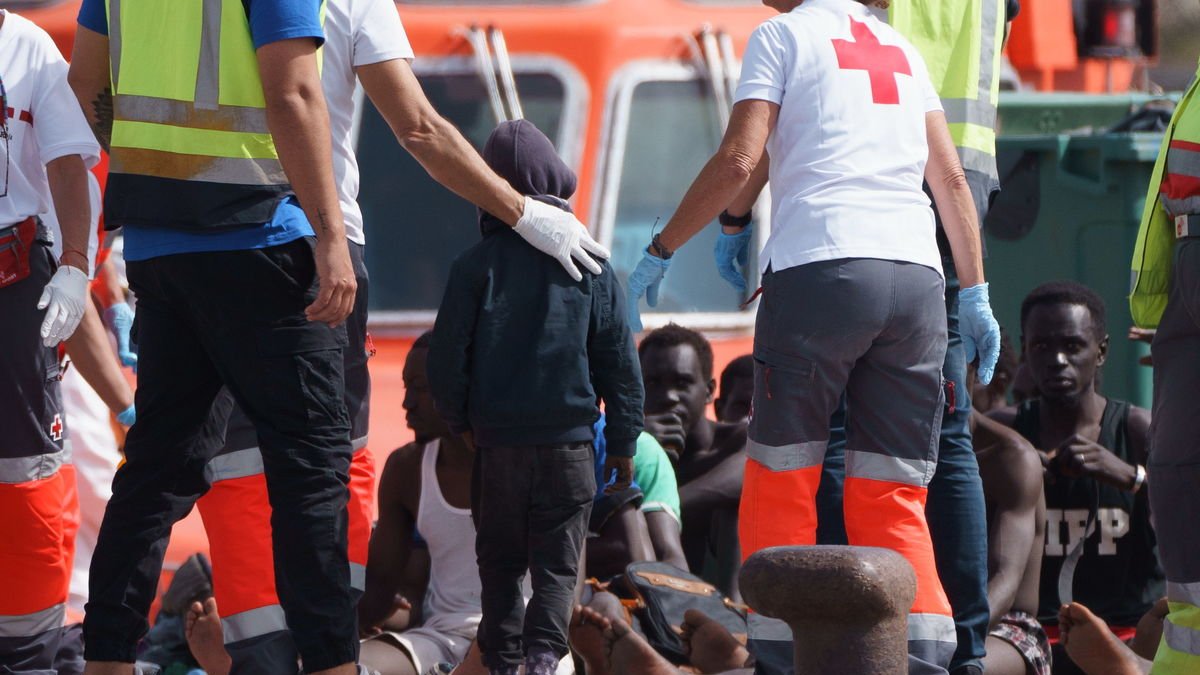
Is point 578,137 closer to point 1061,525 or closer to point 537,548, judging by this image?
point 1061,525

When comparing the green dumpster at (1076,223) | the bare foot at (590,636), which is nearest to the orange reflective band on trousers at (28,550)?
the bare foot at (590,636)

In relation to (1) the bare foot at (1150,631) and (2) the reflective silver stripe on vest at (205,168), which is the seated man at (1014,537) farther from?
(2) the reflective silver stripe on vest at (205,168)

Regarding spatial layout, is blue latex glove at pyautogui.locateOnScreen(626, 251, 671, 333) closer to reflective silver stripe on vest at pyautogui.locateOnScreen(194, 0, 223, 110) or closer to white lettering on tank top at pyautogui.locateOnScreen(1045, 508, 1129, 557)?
reflective silver stripe on vest at pyautogui.locateOnScreen(194, 0, 223, 110)

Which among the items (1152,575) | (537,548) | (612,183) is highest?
(612,183)

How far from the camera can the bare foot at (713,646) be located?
5309mm

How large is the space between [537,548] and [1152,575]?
2.31 m

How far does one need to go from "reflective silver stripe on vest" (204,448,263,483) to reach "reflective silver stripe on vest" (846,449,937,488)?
1.25 metres

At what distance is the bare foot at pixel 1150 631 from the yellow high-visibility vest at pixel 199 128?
3.02 meters

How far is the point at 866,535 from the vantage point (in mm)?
3988

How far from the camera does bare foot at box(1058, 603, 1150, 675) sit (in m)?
5.01

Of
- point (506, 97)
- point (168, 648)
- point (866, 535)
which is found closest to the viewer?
point (866, 535)

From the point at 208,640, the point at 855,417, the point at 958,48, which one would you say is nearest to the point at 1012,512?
the point at 958,48

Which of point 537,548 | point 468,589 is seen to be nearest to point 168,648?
point 468,589

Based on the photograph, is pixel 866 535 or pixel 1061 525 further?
pixel 1061 525
